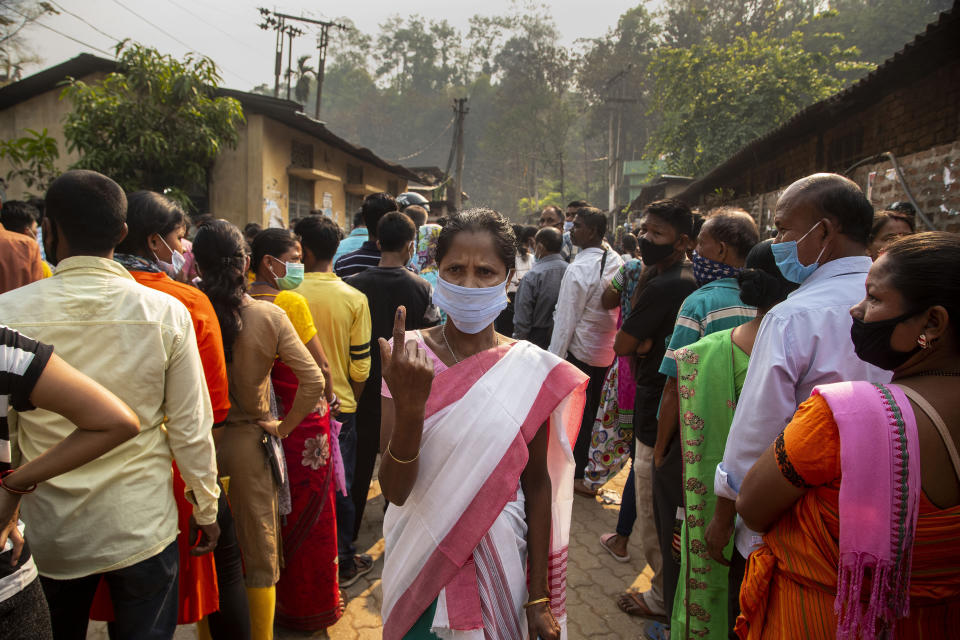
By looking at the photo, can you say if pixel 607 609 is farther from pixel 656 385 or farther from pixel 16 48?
pixel 16 48

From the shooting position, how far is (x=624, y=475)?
529 cm

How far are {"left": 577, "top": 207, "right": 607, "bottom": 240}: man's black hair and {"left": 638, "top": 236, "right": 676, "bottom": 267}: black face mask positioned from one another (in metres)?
1.40

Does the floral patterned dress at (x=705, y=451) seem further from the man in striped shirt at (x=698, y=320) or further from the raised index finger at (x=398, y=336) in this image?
the raised index finger at (x=398, y=336)

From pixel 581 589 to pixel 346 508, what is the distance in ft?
4.89

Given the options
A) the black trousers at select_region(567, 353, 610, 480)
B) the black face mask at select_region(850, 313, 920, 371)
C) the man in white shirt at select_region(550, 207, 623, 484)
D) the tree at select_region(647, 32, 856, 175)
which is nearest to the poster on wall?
the man in white shirt at select_region(550, 207, 623, 484)

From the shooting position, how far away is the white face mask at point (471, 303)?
1.68 meters

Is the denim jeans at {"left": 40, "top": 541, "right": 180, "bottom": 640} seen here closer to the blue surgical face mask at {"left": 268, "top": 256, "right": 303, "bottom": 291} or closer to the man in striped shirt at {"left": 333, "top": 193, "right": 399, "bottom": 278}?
the blue surgical face mask at {"left": 268, "top": 256, "right": 303, "bottom": 291}

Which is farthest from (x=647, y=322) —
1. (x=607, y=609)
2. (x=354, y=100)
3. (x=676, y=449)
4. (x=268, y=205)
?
(x=354, y=100)

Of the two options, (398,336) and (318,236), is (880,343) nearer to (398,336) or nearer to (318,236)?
(398,336)

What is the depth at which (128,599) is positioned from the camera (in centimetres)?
180

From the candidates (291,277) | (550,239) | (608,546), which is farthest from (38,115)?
(608,546)

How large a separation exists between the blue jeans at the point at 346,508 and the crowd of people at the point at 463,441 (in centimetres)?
44

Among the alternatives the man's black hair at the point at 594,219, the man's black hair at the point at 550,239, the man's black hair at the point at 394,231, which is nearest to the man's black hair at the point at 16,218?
the man's black hair at the point at 394,231

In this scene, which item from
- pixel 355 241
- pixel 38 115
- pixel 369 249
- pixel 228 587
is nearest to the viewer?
pixel 228 587
